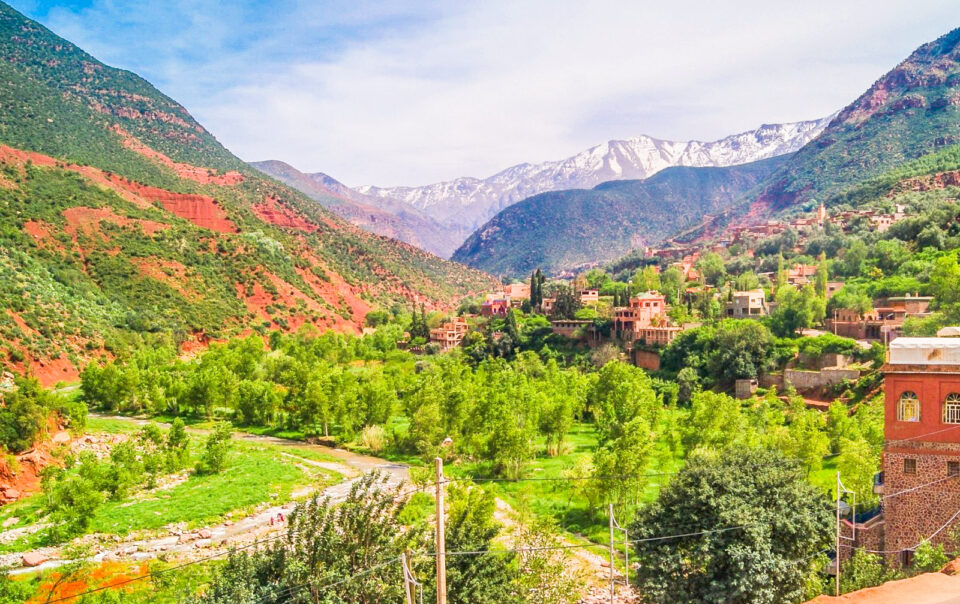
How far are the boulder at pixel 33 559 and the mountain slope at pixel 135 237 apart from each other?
31838 millimetres

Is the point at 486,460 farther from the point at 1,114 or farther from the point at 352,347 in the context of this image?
the point at 1,114

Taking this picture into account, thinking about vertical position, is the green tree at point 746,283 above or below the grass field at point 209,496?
above

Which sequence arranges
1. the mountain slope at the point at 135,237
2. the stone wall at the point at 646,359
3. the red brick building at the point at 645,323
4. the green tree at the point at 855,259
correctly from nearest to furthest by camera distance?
the stone wall at the point at 646,359
the red brick building at the point at 645,323
the mountain slope at the point at 135,237
the green tree at the point at 855,259

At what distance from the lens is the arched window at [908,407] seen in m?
19.3

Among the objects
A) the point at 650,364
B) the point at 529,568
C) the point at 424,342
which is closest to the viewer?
the point at 529,568

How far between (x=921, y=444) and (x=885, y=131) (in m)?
158

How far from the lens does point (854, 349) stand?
49812 millimetres

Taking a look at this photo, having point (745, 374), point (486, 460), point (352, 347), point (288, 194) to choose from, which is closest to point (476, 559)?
point (486, 460)

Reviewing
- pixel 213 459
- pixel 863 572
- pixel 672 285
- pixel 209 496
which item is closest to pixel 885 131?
pixel 672 285

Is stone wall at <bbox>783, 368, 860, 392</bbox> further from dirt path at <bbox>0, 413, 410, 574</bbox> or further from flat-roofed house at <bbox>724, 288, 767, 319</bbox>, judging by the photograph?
dirt path at <bbox>0, 413, 410, 574</bbox>

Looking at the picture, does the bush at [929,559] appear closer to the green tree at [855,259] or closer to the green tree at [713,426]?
the green tree at [713,426]

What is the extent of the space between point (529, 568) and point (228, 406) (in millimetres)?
41094

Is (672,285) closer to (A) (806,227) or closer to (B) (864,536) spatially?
(A) (806,227)

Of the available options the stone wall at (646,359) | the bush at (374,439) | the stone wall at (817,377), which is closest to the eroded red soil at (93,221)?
the bush at (374,439)
